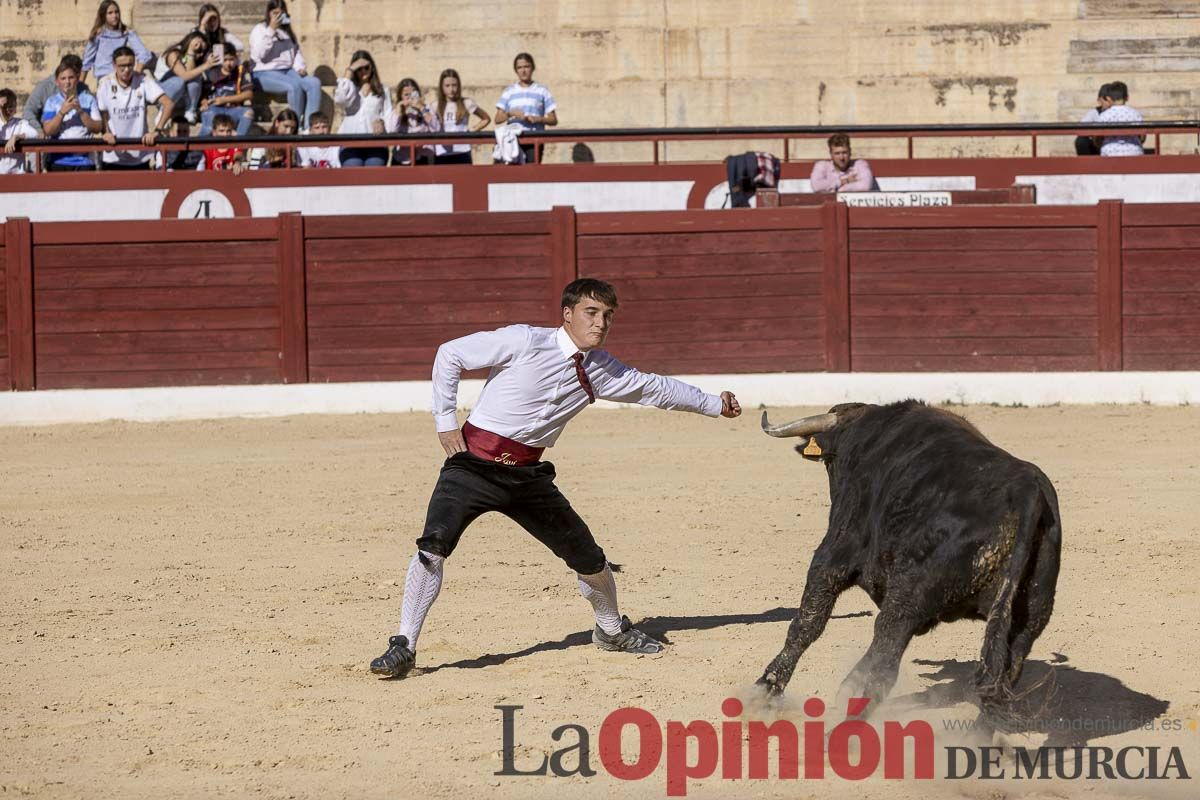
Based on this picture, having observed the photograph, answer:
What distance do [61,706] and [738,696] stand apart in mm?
1984

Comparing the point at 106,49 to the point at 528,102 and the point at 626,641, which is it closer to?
the point at 528,102

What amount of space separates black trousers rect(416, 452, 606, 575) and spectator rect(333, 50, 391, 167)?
8125 mm

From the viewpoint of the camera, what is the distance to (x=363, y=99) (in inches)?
521

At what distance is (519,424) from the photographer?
513cm

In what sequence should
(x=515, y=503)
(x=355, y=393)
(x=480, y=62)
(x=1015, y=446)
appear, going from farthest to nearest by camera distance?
(x=480, y=62) < (x=355, y=393) < (x=1015, y=446) < (x=515, y=503)

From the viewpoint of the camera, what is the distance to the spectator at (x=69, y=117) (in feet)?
41.6

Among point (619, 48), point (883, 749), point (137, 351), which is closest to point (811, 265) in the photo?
point (619, 48)

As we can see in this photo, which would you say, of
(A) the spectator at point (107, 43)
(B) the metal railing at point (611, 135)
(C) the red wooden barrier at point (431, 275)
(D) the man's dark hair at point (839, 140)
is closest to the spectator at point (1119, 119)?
(B) the metal railing at point (611, 135)

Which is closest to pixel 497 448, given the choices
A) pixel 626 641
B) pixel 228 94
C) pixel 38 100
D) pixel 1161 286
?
pixel 626 641

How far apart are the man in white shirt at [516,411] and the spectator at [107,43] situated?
9.13m

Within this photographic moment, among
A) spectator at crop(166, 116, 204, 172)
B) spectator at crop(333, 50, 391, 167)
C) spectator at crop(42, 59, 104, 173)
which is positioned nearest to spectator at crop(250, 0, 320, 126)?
spectator at crop(333, 50, 391, 167)

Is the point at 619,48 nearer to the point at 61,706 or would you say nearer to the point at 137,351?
the point at 137,351

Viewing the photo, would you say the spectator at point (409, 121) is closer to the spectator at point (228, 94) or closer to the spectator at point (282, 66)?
the spectator at point (282, 66)

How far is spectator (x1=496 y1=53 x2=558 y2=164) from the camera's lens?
509 inches
